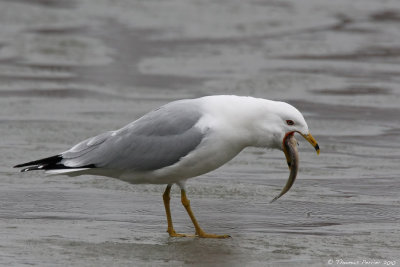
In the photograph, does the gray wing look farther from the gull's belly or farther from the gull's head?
the gull's head

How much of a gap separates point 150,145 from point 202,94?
19.8ft

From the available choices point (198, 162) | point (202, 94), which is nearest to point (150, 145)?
point (198, 162)

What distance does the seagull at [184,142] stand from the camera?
6699 mm

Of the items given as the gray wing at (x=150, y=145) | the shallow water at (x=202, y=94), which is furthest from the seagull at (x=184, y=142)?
the shallow water at (x=202, y=94)

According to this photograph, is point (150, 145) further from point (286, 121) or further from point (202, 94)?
point (202, 94)

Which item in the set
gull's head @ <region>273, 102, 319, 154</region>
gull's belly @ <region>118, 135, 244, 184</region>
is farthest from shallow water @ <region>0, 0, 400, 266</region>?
gull's head @ <region>273, 102, 319, 154</region>

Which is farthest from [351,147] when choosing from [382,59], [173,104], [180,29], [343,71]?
[180,29]

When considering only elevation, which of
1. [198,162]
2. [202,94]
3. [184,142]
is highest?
[184,142]

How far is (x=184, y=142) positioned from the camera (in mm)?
6785

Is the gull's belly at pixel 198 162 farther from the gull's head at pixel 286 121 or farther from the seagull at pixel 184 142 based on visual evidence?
the gull's head at pixel 286 121

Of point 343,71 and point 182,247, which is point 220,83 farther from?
point 182,247

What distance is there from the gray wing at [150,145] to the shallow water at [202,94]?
490 millimetres

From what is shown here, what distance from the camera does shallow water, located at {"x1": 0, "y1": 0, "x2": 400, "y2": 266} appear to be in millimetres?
Answer: 6535

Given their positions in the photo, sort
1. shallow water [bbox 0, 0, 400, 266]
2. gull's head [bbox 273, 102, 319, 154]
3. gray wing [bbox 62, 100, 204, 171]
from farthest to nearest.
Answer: gray wing [bbox 62, 100, 204, 171], gull's head [bbox 273, 102, 319, 154], shallow water [bbox 0, 0, 400, 266]
